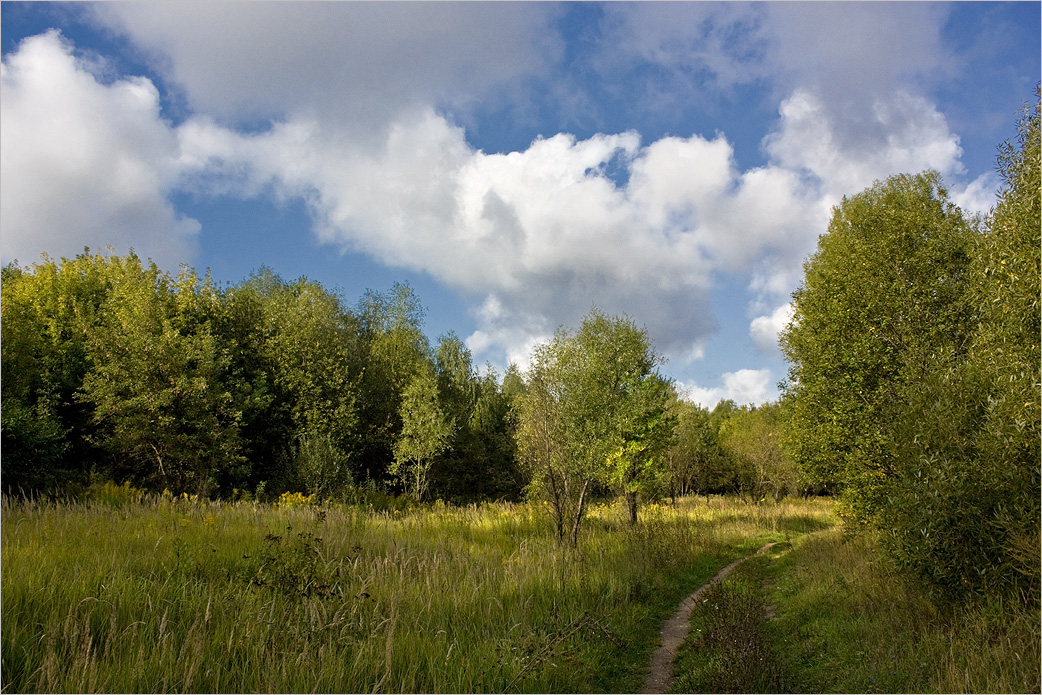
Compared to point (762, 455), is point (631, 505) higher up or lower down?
lower down

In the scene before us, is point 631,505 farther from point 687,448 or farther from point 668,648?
point 687,448

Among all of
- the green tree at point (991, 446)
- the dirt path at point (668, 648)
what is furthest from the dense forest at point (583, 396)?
the dirt path at point (668, 648)

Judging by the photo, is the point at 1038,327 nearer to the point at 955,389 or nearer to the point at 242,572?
the point at 955,389

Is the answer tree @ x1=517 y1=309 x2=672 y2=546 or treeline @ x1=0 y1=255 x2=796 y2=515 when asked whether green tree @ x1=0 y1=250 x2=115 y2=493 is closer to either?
treeline @ x1=0 y1=255 x2=796 y2=515

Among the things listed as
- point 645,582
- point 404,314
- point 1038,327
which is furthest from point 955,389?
point 404,314

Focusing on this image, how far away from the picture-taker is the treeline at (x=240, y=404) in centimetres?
2214

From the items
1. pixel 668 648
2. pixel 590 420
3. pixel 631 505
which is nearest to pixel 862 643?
pixel 668 648

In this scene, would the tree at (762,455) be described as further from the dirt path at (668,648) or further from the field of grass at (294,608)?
the field of grass at (294,608)

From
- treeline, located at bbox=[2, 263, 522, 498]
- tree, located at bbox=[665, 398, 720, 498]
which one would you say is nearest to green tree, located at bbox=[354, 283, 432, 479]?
treeline, located at bbox=[2, 263, 522, 498]

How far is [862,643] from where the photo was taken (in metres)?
8.06

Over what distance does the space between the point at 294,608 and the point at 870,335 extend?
16299 mm

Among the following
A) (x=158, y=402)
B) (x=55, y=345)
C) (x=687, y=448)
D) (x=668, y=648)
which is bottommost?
(x=668, y=648)

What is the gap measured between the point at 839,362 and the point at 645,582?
9.09 meters

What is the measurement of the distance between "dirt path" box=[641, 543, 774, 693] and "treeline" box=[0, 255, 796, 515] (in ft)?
15.0
